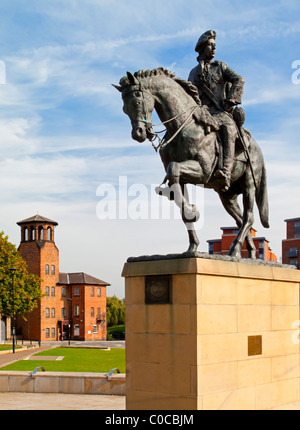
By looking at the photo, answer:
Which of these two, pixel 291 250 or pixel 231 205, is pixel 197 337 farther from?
pixel 291 250

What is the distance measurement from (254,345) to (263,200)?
3869 mm

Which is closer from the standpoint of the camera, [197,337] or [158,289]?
[197,337]

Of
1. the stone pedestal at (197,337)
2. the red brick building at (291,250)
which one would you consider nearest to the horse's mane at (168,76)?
the stone pedestal at (197,337)

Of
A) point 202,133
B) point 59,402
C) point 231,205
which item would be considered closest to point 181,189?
point 202,133

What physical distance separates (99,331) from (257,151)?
3252 inches

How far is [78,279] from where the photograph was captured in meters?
92.8

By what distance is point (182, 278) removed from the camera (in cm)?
945

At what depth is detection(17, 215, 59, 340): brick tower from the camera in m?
82.6

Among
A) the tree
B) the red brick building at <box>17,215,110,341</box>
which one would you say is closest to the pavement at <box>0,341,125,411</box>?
the tree

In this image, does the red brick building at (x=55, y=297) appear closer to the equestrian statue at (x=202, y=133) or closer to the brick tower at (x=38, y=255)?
the brick tower at (x=38, y=255)

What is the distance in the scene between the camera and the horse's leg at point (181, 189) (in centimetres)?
1001

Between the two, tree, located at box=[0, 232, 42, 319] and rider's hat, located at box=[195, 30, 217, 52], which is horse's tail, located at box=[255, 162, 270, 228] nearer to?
rider's hat, located at box=[195, 30, 217, 52]

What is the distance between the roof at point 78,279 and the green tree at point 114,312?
48.2 ft
